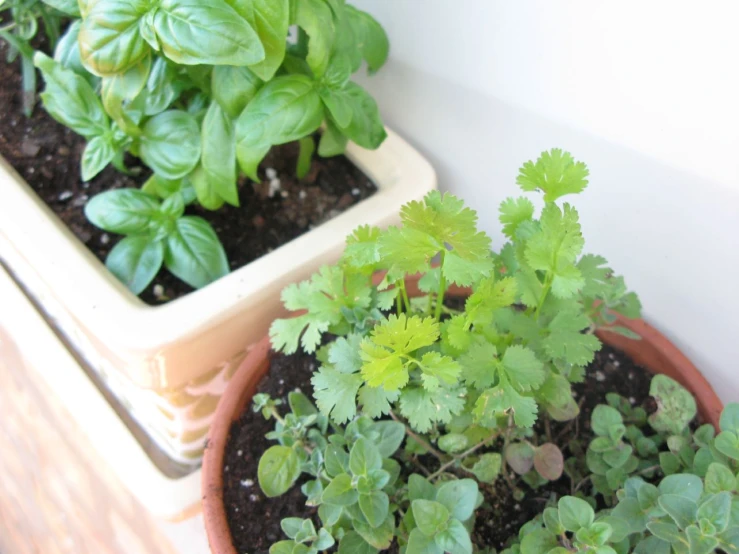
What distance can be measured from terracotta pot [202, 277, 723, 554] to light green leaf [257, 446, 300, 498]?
73 millimetres

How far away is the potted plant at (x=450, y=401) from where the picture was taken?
560 millimetres

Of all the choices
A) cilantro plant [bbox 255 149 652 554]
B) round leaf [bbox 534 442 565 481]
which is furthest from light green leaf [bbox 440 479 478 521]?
round leaf [bbox 534 442 565 481]

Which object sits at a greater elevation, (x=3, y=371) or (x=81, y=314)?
(x=81, y=314)

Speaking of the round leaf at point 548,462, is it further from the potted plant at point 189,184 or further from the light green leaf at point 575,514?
→ the potted plant at point 189,184

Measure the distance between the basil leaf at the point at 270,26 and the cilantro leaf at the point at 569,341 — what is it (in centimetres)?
38

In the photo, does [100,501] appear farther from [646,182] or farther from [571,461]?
[646,182]

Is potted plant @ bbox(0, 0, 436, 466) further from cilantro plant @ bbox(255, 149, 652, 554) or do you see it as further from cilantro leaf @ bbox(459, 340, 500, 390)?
cilantro leaf @ bbox(459, 340, 500, 390)

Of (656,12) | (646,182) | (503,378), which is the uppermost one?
(656,12)

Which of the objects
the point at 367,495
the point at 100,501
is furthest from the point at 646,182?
the point at 100,501

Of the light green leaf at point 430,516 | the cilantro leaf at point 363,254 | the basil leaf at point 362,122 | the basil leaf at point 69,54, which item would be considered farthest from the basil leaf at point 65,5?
the light green leaf at point 430,516

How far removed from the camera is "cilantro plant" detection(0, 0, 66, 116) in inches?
35.9

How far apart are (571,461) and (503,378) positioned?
0.21m

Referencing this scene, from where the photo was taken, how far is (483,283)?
1.87 ft

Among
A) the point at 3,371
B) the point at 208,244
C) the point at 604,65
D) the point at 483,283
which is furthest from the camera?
the point at 3,371
